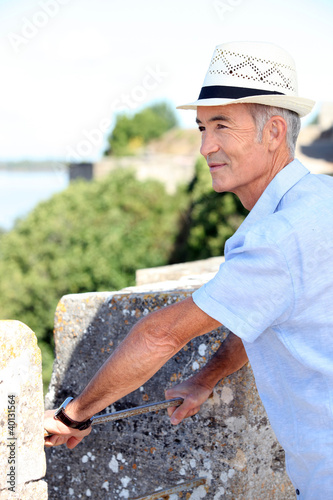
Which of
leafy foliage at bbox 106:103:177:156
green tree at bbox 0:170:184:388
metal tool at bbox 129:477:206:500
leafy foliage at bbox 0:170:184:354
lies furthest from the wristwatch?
leafy foliage at bbox 106:103:177:156

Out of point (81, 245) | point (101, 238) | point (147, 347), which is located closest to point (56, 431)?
point (147, 347)

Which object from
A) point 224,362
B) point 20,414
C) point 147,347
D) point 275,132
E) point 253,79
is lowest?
point 224,362

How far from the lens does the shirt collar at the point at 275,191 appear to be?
1.68 metres

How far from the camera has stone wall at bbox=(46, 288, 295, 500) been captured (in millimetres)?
2312

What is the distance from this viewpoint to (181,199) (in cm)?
3572

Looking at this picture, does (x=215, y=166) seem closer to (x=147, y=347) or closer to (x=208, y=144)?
(x=208, y=144)

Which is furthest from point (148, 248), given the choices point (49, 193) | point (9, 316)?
point (9, 316)

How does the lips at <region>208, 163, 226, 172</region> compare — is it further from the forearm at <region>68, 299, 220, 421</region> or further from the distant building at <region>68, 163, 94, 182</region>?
the distant building at <region>68, 163, 94, 182</region>

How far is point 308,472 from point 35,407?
0.76 m

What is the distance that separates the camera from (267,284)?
1467 millimetres

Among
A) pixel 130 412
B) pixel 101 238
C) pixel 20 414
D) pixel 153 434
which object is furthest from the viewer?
pixel 101 238

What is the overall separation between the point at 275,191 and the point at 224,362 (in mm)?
787

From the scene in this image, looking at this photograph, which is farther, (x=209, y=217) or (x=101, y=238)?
(x=101, y=238)

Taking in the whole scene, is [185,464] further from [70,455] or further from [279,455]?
[70,455]
